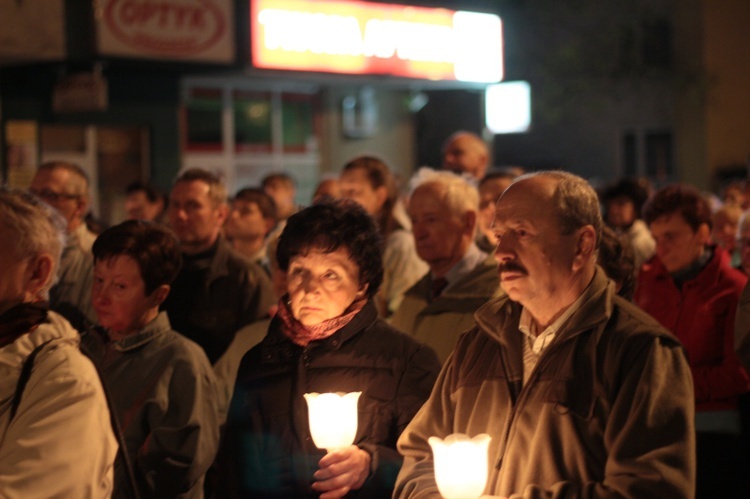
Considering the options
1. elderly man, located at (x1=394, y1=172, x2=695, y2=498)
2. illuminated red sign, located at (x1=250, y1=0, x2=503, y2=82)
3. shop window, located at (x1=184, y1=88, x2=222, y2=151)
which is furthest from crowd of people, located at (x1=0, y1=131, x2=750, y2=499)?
shop window, located at (x1=184, y1=88, x2=222, y2=151)

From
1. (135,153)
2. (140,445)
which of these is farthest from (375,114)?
(140,445)

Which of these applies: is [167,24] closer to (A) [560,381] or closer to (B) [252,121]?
(B) [252,121]

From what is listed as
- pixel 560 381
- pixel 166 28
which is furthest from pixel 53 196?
pixel 166 28

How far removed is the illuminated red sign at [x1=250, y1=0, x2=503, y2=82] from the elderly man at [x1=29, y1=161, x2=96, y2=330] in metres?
8.96

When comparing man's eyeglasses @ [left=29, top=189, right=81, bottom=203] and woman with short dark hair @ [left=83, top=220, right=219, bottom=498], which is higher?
man's eyeglasses @ [left=29, top=189, right=81, bottom=203]

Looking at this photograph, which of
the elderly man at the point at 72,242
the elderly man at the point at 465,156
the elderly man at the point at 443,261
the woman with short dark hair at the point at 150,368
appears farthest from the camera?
the elderly man at the point at 465,156

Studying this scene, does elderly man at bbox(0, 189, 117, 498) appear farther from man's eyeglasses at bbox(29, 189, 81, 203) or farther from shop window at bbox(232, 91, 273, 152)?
shop window at bbox(232, 91, 273, 152)

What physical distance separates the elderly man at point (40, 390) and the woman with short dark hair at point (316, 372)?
722mm

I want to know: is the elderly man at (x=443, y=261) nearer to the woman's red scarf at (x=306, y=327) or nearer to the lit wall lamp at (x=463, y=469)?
the woman's red scarf at (x=306, y=327)

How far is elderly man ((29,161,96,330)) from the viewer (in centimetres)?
629

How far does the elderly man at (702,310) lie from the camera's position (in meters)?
5.89

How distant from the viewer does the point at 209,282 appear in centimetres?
640

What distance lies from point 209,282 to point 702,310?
294cm

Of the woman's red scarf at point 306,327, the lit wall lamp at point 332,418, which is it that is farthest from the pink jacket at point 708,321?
the lit wall lamp at point 332,418
